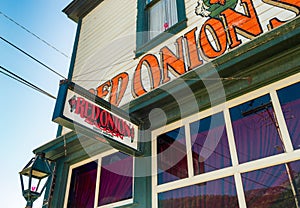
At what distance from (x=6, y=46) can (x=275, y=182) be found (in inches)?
168

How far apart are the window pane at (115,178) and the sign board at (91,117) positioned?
0.52 m

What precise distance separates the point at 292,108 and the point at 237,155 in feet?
2.00

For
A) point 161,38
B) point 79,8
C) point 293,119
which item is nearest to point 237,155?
point 293,119

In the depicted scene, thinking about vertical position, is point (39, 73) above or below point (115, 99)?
above

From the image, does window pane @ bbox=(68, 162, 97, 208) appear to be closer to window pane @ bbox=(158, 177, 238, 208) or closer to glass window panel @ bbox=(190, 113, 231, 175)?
window pane @ bbox=(158, 177, 238, 208)

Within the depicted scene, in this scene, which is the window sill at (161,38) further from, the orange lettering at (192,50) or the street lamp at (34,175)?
the street lamp at (34,175)

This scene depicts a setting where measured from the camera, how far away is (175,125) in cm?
308

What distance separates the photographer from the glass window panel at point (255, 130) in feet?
7.34

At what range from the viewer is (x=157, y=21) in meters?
4.64

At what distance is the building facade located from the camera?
224cm

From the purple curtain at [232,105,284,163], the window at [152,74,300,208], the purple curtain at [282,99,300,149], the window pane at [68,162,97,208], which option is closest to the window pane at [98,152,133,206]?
the window pane at [68,162,97,208]

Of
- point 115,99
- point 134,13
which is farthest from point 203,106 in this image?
point 134,13

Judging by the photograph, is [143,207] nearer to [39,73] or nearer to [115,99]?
[115,99]

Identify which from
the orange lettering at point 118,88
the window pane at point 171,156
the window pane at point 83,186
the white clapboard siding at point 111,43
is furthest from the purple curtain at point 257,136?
the window pane at point 83,186
